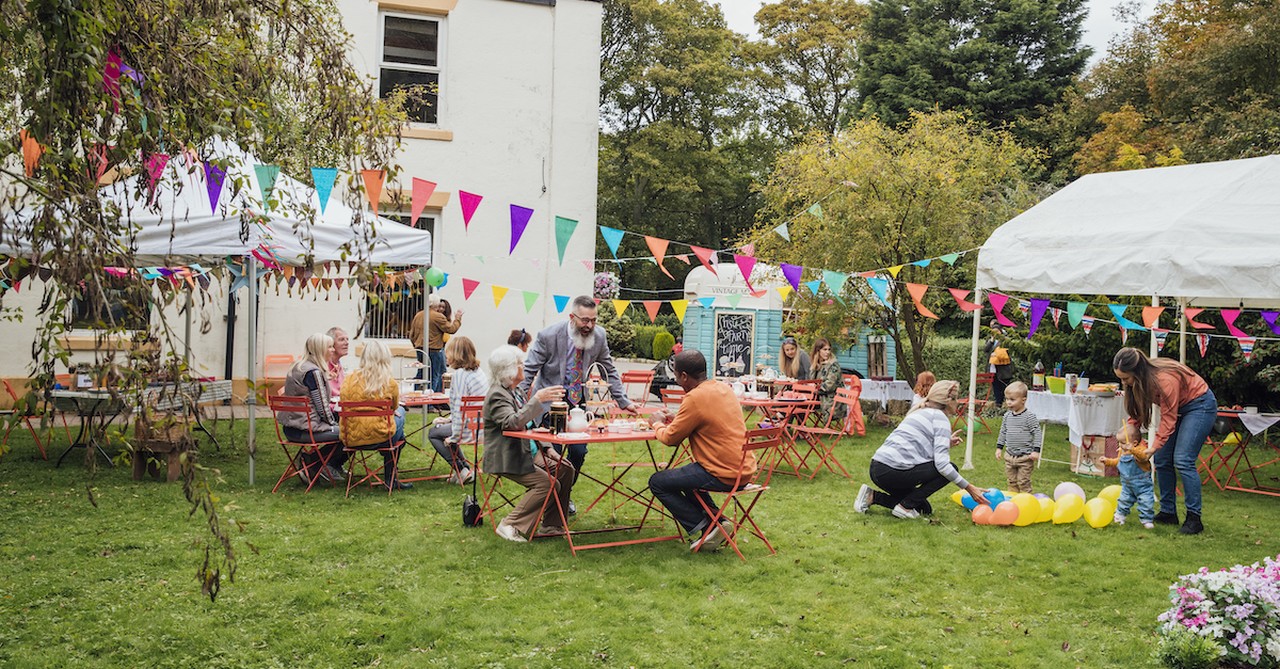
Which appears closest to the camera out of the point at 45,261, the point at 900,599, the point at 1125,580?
the point at 45,261

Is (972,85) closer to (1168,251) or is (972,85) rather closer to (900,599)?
(1168,251)

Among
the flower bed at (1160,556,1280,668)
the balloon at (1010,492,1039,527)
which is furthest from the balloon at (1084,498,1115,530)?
the flower bed at (1160,556,1280,668)

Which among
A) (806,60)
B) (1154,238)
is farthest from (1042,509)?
(806,60)

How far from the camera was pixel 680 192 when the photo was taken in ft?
108

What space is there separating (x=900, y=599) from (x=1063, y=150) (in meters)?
23.2

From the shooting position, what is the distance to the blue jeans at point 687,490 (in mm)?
6234

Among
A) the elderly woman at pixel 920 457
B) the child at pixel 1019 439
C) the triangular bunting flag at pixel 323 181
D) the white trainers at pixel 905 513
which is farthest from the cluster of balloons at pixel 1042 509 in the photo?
the triangular bunting flag at pixel 323 181

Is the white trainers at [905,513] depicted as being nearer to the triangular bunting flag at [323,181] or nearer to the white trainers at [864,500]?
the white trainers at [864,500]

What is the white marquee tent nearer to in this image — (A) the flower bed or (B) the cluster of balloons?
(B) the cluster of balloons

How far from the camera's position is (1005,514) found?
24.4 ft

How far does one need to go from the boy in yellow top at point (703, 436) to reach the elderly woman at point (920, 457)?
1676 mm

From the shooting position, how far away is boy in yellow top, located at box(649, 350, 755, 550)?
612 centimetres

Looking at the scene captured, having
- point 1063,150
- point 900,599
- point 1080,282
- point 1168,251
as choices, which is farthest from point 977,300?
point 1063,150

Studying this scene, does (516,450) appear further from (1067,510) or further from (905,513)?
(1067,510)
